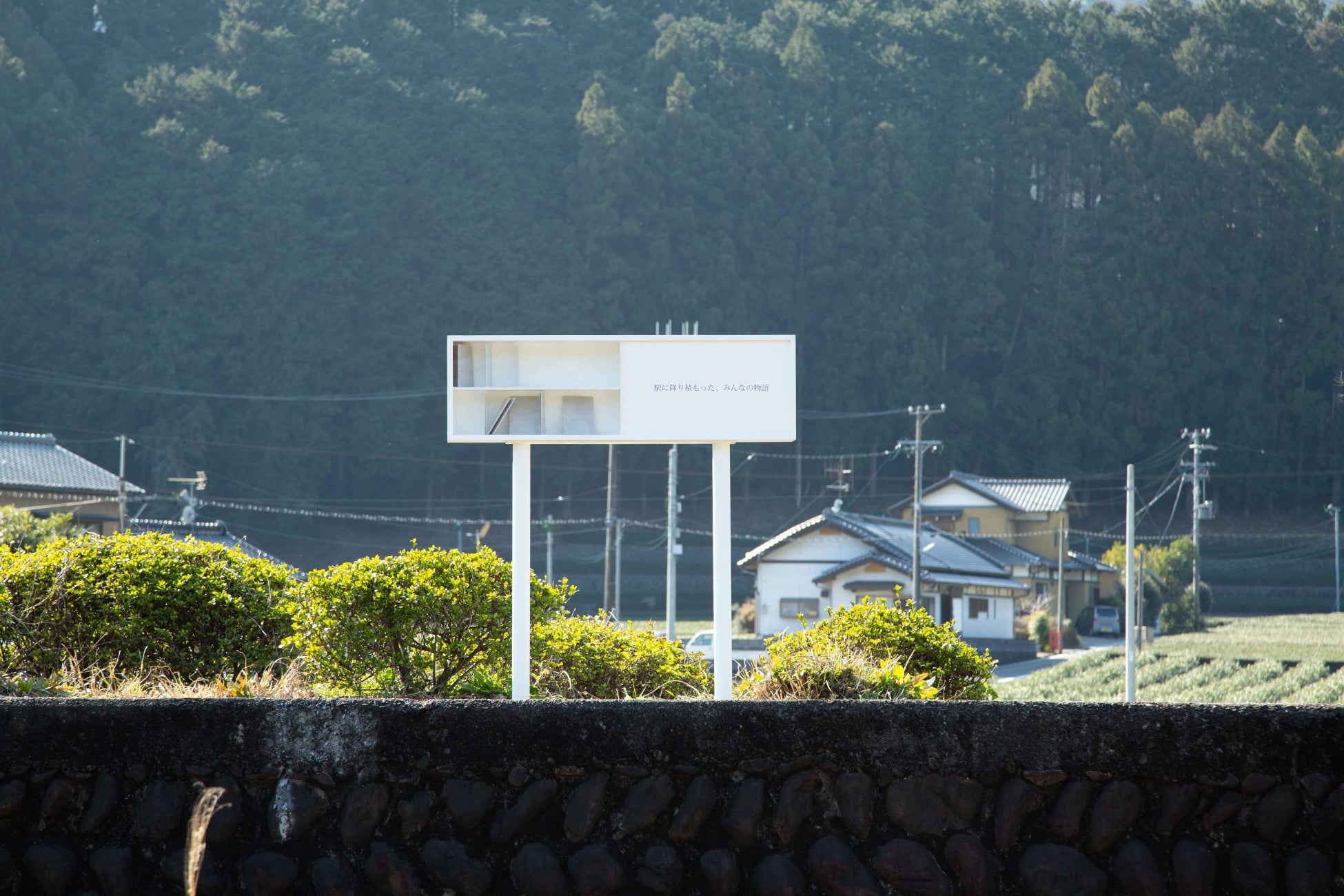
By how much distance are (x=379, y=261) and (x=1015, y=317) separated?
3487cm

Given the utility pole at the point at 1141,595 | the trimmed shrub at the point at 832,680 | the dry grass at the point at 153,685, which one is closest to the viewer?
the dry grass at the point at 153,685

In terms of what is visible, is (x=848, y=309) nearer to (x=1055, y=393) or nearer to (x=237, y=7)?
(x=1055, y=393)

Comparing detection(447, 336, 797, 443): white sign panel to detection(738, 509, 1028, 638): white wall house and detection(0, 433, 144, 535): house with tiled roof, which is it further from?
detection(738, 509, 1028, 638): white wall house

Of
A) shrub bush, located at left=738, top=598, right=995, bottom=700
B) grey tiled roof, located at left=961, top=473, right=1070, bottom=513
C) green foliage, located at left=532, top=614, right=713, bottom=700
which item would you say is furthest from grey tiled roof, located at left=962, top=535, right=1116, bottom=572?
shrub bush, located at left=738, top=598, right=995, bottom=700

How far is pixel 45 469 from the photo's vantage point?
113ft

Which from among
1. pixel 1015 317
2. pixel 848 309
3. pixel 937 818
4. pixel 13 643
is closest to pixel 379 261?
pixel 848 309

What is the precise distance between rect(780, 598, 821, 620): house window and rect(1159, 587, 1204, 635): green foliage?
12.1 meters

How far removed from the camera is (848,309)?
6831cm

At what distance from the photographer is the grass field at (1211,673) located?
24531 mm

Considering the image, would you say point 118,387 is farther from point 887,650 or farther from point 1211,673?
point 887,650

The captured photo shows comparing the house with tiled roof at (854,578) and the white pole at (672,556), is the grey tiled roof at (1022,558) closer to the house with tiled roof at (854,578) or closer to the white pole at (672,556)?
the house with tiled roof at (854,578)

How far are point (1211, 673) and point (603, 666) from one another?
2314 centimetres

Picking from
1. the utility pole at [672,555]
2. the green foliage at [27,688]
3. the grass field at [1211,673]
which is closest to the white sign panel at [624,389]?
the green foliage at [27,688]

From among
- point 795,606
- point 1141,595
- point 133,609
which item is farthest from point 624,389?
point 1141,595
